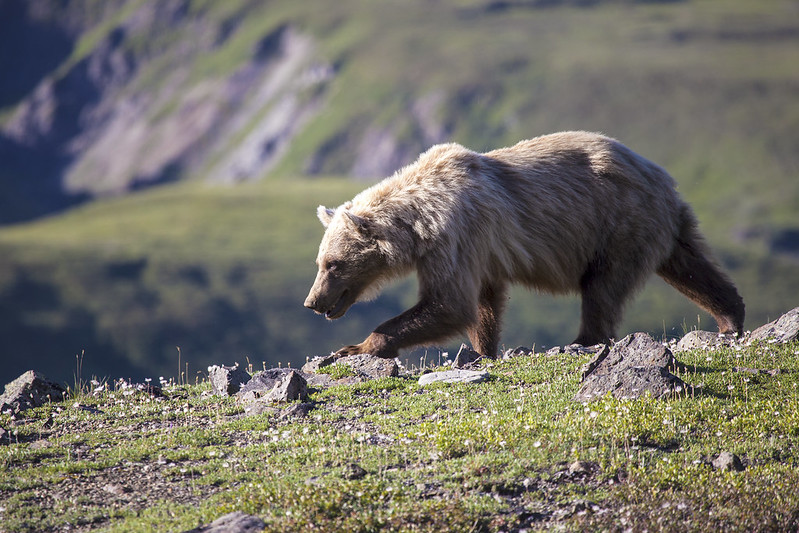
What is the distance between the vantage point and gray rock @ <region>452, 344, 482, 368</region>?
37.6ft

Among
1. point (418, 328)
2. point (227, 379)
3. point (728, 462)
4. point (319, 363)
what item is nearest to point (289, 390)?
point (227, 379)

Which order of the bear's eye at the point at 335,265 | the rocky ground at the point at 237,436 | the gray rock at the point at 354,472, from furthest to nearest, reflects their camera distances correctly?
the bear's eye at the point at 335,265
the gray rock at the point at 354,472
the rocky ground at the point at 237,436

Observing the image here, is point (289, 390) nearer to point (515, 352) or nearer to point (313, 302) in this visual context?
point (313, 302)

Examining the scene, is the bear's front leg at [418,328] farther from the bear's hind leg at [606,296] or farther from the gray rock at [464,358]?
the bear's hind leg at [606,296]

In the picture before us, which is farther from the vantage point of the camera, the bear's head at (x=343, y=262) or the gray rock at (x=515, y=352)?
the bear's head at (x=343, y=262)

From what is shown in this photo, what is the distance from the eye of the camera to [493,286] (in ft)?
43.0

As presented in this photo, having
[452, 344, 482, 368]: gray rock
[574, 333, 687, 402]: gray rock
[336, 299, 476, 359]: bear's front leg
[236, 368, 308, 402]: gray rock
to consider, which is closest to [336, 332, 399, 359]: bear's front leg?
[336, 299, 476, 359]: bear's front leg

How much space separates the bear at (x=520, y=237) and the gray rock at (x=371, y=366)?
35 centimetres

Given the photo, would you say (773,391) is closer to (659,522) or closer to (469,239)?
(659,522)

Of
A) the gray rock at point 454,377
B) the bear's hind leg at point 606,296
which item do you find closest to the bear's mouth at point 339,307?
the gray rock at point 454,377

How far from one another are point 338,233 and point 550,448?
5.51 metres

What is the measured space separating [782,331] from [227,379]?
685cm

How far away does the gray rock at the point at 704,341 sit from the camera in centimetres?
1109

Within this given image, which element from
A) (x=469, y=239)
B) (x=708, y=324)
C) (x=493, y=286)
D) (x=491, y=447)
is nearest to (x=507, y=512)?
(x=491, y=447)
